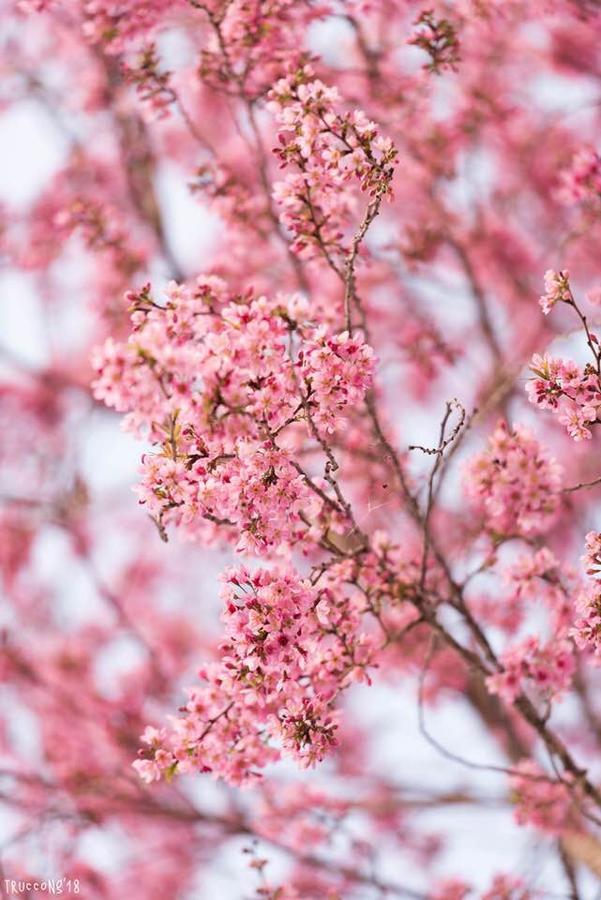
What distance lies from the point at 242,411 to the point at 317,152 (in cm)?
95

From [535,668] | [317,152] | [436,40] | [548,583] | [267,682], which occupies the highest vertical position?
[436,40]

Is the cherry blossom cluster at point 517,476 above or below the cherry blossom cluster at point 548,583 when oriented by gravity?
above

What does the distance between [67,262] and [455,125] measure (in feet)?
14.5

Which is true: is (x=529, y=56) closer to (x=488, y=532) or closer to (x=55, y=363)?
(x=55, y=363)

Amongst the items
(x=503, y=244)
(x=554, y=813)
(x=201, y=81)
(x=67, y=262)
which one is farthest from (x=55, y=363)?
(x=554, y=813)

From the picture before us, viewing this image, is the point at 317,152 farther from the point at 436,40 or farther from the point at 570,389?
the point at 436,40

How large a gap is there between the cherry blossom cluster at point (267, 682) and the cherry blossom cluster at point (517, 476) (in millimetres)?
664

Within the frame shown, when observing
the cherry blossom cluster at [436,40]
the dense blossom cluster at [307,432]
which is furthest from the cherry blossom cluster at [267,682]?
the cherry blossom cluster at [436,40]

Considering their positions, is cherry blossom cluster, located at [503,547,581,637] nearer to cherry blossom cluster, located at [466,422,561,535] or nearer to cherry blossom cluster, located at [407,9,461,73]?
cherry blossom cluster, located at [466,422,561,535]

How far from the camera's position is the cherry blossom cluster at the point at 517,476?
3.30 m

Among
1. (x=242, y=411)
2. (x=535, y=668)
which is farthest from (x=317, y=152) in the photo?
(x=535, y=668)

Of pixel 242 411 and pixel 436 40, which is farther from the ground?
pixel 436 40

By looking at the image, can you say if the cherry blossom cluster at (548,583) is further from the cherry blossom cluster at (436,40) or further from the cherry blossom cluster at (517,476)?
the cherry blossom cluster at (436,40)

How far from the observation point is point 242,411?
264 centimetres
